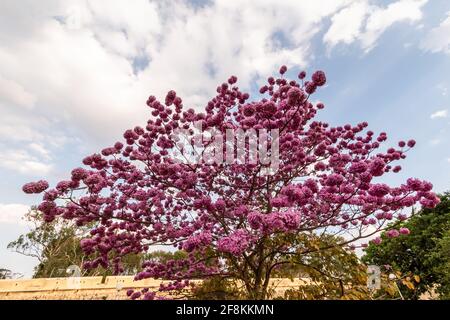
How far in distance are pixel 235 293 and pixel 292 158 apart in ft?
7.95

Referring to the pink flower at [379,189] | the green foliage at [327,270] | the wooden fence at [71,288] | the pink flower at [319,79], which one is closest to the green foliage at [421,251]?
the wooden fence at [71,288]

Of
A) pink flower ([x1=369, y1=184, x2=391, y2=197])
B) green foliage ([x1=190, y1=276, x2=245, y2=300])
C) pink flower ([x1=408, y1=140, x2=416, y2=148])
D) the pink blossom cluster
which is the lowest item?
green foliage ([x1=190, y1=276, x2=245, y2=300])

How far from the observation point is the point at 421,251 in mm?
15875

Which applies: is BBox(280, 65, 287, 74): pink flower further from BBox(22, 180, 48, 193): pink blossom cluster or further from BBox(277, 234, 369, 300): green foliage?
BBox(22, 180, 48, 193): pink blossom cluster

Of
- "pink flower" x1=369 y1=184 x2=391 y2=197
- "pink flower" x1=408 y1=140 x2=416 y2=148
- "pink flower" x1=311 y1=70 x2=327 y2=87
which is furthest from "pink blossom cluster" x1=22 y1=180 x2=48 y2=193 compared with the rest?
"pink flower" x1=408 y1=140 x2=416 y2=148

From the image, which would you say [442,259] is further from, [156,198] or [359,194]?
[156,198]

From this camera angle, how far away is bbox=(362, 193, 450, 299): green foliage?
1477 centimetres

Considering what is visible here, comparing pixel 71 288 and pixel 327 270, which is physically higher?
pixel 71 288

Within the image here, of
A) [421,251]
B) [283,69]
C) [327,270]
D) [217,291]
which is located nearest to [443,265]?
[421,251]

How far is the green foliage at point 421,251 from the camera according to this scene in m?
14.8

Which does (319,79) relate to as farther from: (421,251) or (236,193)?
(421,251)

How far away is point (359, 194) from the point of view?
15.4 ft

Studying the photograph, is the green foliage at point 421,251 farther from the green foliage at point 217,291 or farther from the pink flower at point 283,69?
the green foliage at point 217,291

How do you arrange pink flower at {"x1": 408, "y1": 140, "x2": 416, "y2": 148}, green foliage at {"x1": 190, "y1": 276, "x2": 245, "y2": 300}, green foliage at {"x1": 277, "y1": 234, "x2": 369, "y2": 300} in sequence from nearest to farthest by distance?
green foliage at {"x1": 277, "y1": 234, "x2": 369, "y2": 300}, green foliage at {"x1": 190, "y1": 276, "x2": 245, "y2": 300}, pink flower at {"x1": 408, "y1": 140, "x2": 416, "y2": 148}
